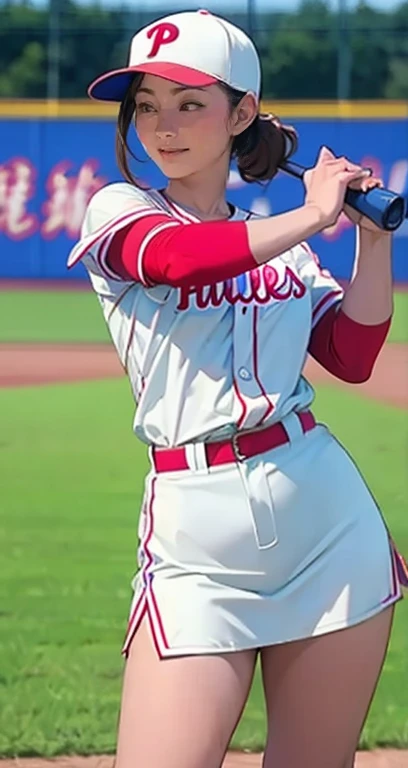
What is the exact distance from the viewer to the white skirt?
2.03 m

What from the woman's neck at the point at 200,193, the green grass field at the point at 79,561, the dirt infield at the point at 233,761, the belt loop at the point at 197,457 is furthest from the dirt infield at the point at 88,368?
the belt loop at the point at 197,457

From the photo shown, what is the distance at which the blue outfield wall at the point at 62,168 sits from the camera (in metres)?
20.8

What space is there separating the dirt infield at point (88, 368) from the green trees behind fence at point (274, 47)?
448 inches

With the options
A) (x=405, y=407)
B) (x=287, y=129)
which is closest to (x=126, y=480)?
(x=405, y=407)

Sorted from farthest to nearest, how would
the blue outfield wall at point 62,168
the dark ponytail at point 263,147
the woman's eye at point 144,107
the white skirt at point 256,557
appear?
the blue outfield wall at point 62,168, the dark ponytail at point 263,147, the woman's eye at point 144,107, the white skirt at point 256,557

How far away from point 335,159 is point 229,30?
27 cm

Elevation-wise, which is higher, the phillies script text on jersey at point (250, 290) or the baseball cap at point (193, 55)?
the baseball cap at point (193, 55)

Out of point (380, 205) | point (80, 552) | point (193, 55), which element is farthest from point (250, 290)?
point (80, 552)

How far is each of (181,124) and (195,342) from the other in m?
0.33

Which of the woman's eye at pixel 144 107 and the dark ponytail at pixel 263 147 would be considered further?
the dark ponytail at pixel 263 147

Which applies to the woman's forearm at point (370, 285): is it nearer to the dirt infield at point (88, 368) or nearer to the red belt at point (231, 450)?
the red belt at point (231, 450)

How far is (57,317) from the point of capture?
17516 millimetres

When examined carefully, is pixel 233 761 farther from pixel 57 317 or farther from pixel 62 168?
pixel 62 168

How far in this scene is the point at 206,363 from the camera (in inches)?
80.0
